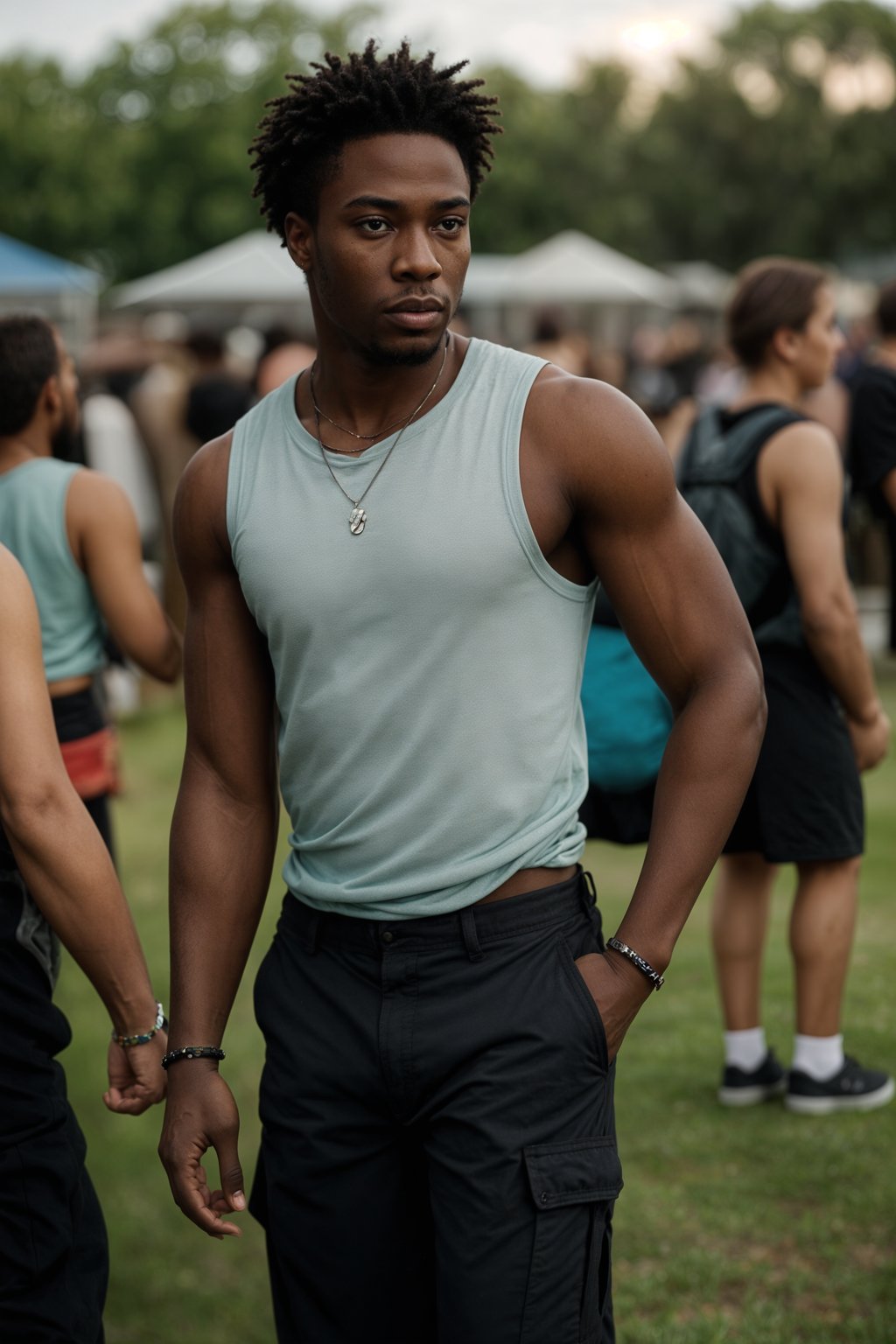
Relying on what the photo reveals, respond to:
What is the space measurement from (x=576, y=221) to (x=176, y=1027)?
5707 centimetres

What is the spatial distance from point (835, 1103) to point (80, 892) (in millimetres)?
2808

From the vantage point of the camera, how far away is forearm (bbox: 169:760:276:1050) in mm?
2551

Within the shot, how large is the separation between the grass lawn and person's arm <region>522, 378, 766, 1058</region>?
0.71 meters

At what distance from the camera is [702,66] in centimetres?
5747

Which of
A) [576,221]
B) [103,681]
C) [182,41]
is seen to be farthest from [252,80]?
[103,681]

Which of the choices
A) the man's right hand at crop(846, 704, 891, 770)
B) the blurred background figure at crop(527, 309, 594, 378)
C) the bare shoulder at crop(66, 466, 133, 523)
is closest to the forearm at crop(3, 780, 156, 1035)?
the bare shoulder at crop(66, 466, 133, 523)

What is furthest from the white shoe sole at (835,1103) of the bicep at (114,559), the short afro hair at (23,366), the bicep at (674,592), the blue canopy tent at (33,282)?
the blue canopy tent at (33,282)

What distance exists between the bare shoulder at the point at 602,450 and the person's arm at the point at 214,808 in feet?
1.74

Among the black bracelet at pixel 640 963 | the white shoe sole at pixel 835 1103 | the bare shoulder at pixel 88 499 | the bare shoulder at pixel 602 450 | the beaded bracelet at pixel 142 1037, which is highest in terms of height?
the bare shoulder at pixel 602 450

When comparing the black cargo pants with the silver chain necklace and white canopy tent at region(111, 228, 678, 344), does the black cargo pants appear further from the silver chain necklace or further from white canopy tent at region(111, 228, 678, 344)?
white canopy tent at region(111, 228, 678, 344)

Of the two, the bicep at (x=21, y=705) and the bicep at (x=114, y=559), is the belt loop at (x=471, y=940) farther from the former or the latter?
the bicep at (x=114, y=559)

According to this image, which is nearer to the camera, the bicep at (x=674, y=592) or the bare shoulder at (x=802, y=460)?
the bicep at (x=674, y=592)

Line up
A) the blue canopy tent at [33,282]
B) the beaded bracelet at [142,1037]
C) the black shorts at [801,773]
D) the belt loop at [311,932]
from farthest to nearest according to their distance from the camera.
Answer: the blue canopy tent at [33,282] < the black shorts at [801,773] < the beaded bracelet at [142,1037] < the belt loop at [311,932]

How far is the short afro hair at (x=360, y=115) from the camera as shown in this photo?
2363mm
